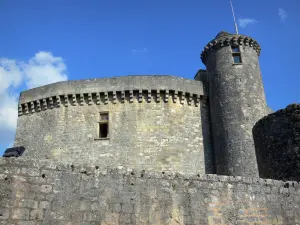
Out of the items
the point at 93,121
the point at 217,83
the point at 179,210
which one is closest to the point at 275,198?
the point at 179,210

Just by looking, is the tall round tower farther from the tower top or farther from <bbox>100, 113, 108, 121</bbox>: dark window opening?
<bbox>100, 113, 108, 121</bbox>: dark window opening

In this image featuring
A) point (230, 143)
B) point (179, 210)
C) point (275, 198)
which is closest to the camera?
point (179, 210)

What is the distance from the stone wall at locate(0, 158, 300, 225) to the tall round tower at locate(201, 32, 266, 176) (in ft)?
22.0

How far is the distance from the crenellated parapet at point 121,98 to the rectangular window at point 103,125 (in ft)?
1.73

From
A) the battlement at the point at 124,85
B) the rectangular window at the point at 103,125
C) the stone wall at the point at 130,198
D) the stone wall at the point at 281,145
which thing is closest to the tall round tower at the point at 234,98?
the battlement at the point at 124,85

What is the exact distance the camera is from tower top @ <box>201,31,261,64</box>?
1438 centimetres

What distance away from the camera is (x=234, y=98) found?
1345 centimetres

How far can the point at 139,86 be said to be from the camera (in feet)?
47.0

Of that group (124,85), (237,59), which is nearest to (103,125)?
(124,85)

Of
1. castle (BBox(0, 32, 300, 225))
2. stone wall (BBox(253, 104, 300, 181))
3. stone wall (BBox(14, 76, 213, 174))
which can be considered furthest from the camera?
stone wall (BBox(14, 76, 213, 174))

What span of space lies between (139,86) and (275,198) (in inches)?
369

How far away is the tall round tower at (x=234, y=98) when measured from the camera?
12.5 metres

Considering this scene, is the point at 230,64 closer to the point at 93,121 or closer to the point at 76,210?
the point at 93,121

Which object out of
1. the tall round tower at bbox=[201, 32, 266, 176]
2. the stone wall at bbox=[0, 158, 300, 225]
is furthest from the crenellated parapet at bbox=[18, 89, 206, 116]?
the stone wall at bbox=[0, 158, 300, 225]
